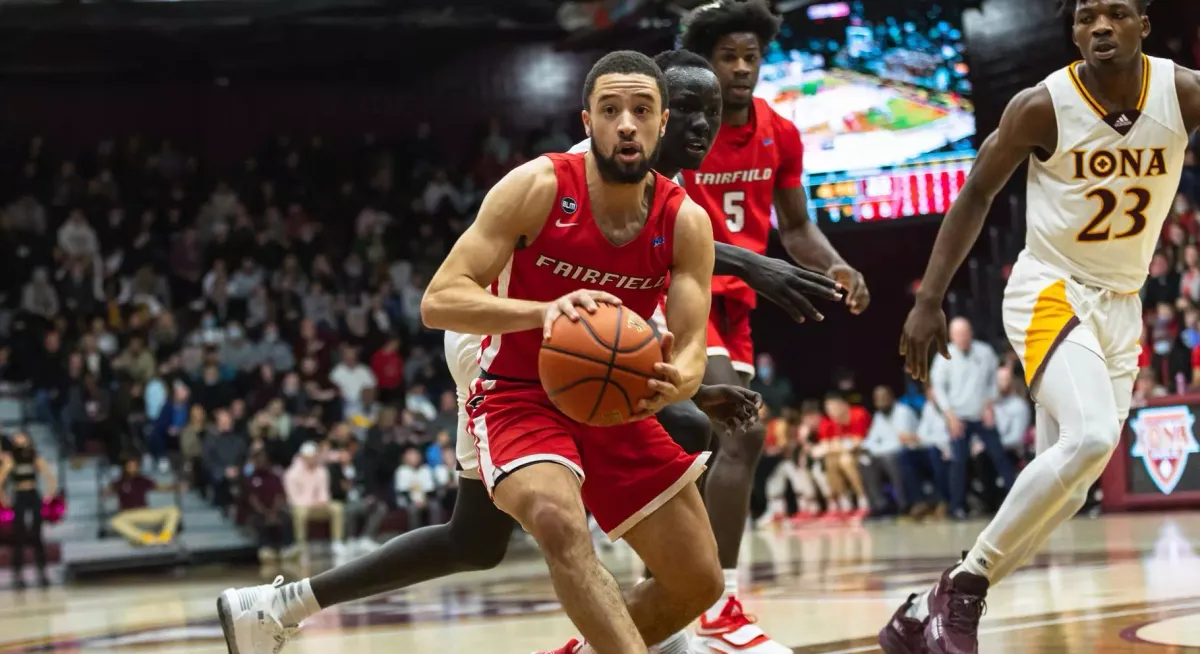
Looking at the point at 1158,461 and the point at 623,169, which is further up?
the point at 623,169

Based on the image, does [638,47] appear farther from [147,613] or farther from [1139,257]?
[1139,257]

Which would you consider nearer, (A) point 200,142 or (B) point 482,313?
(B) point 482,313

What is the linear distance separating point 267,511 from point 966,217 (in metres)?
12.2

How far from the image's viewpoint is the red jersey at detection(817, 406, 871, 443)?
57.8 ft

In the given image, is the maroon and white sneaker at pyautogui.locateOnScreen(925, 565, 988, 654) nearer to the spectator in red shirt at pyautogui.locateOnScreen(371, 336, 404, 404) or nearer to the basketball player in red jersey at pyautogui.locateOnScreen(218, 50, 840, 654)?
the basketball player in red jersey at pyautogui.locateOnScreen(218, 50, 840, 654)

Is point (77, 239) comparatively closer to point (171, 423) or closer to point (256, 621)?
point (171, 423)

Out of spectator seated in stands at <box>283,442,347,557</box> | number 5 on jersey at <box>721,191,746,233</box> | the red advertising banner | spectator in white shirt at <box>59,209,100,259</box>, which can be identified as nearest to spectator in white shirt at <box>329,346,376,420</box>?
spectator seated in stands at <box>283,442,347,557</box>

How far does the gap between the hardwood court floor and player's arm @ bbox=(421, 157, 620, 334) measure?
7.28 ft

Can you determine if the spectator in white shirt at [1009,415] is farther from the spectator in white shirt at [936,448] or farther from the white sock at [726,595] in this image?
the white sock at [726,595]

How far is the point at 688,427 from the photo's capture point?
4824 millimetres

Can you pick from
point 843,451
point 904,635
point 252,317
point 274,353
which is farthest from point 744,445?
point 252,317

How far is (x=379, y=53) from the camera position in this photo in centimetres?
2306

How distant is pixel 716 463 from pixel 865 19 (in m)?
15.4

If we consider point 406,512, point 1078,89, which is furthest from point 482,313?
point 406,512
